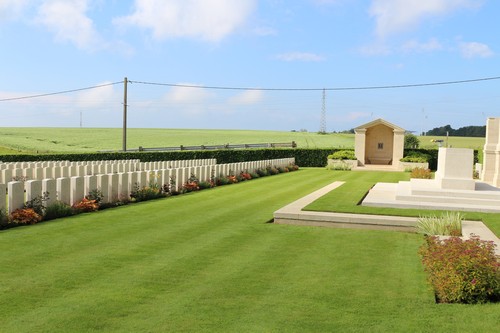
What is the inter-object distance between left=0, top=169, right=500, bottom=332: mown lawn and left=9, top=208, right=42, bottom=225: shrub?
0.33 m

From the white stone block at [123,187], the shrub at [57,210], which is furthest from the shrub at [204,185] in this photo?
the shrub at [57,210]

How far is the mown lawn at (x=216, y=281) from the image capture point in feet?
14.1

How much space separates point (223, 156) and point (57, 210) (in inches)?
838

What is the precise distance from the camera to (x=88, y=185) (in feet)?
36.1

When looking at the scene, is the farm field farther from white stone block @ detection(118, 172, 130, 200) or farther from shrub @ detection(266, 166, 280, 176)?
white stone block @ detection(118, 172, 130, 200)

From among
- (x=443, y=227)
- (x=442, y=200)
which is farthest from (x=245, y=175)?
(x=443, y=227)

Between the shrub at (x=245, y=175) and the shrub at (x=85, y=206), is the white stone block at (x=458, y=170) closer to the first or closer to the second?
the shrub at (x=85, y=206)

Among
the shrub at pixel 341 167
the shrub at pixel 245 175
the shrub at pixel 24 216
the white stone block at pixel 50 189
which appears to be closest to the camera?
the shrub at pixel 24 216

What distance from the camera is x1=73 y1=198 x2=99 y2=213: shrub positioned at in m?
10.4

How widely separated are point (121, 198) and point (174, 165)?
8.51 m

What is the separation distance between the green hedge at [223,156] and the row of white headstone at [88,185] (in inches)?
410

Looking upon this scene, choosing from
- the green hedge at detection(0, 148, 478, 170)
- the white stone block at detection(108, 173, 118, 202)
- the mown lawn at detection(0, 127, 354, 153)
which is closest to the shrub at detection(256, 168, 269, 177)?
the green hedge at detection(0, 148, 478, 170)

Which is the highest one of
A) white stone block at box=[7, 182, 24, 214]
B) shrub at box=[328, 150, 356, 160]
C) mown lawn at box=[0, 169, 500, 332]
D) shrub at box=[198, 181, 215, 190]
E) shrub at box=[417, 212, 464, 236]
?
shrub at box=[328, 150, 356, 160]

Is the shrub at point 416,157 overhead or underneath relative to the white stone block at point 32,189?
overhead
